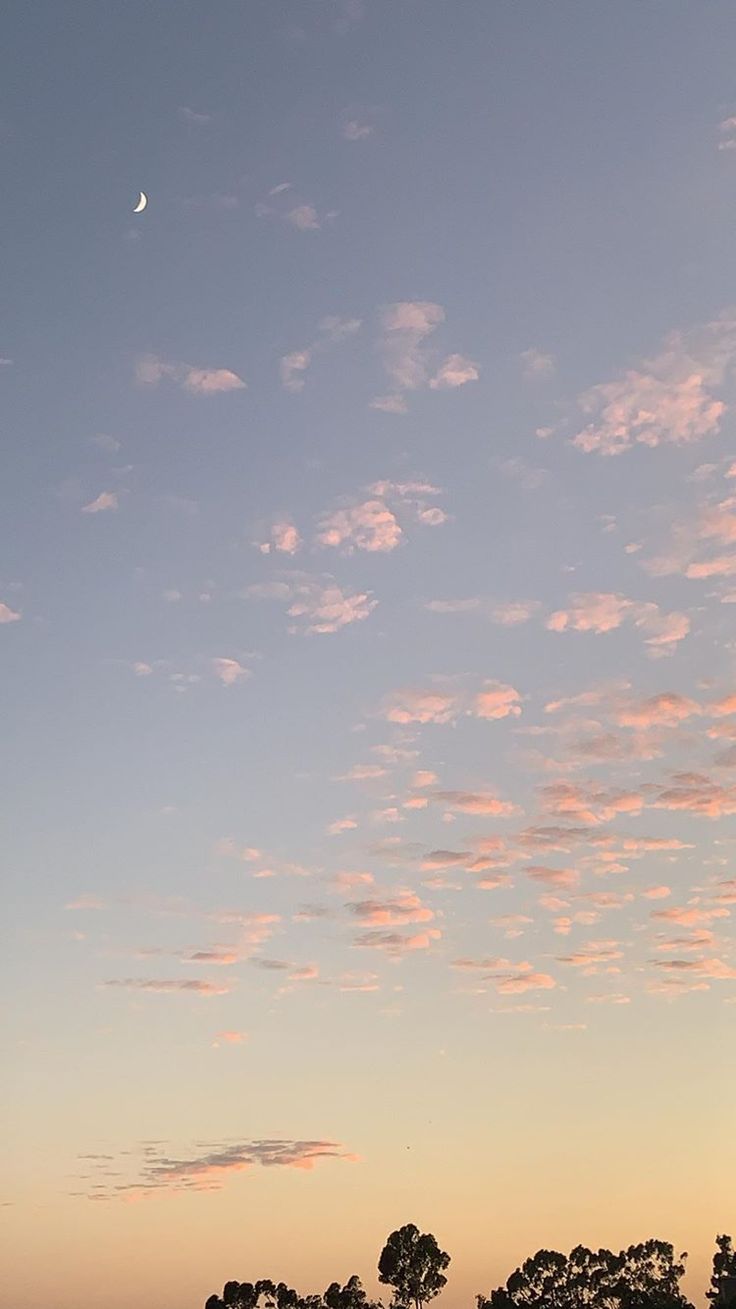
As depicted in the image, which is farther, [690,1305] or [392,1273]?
[392,1273]

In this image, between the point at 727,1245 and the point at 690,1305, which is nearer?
the point at 690,1305

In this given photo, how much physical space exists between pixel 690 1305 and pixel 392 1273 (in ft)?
161

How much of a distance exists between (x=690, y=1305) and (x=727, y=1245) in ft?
116

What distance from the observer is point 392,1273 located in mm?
189125

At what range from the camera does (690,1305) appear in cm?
15525

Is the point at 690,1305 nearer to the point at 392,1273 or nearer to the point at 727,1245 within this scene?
the point at 727,1245

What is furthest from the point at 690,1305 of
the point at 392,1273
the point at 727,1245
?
the point at 392,1273

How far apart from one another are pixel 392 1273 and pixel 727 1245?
46607mm

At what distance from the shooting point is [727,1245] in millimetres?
187375
